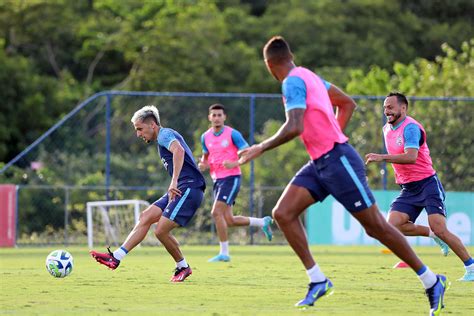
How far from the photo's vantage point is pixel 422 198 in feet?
44.9

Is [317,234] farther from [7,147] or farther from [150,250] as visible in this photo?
[7,147]

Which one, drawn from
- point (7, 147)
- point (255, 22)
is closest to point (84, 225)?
point (7, 147)

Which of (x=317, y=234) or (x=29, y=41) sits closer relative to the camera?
(x=317, y=234)

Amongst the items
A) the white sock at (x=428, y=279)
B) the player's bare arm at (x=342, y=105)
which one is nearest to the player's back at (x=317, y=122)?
the player's bare arm at (x=342, y=105)

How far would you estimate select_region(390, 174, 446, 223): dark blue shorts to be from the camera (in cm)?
1355

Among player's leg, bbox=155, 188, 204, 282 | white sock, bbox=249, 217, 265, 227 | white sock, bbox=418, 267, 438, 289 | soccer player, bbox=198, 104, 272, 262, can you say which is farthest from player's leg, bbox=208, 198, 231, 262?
white sock, bbox=418, 267, 438, 289

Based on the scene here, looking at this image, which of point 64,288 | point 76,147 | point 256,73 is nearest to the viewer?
point 64,288

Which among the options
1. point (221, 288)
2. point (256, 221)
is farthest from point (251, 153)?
point (256, 221)

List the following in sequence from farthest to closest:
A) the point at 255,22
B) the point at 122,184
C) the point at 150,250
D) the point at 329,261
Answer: the point at 255,22
the point at 122,184
the point at 150,250
the point at 329,261

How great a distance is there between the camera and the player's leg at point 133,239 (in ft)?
41.2

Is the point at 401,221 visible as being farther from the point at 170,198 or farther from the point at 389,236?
the point at 389,236

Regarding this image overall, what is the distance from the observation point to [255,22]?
161 feet

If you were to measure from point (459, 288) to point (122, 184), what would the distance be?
19489 mm

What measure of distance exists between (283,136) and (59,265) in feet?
15.7
